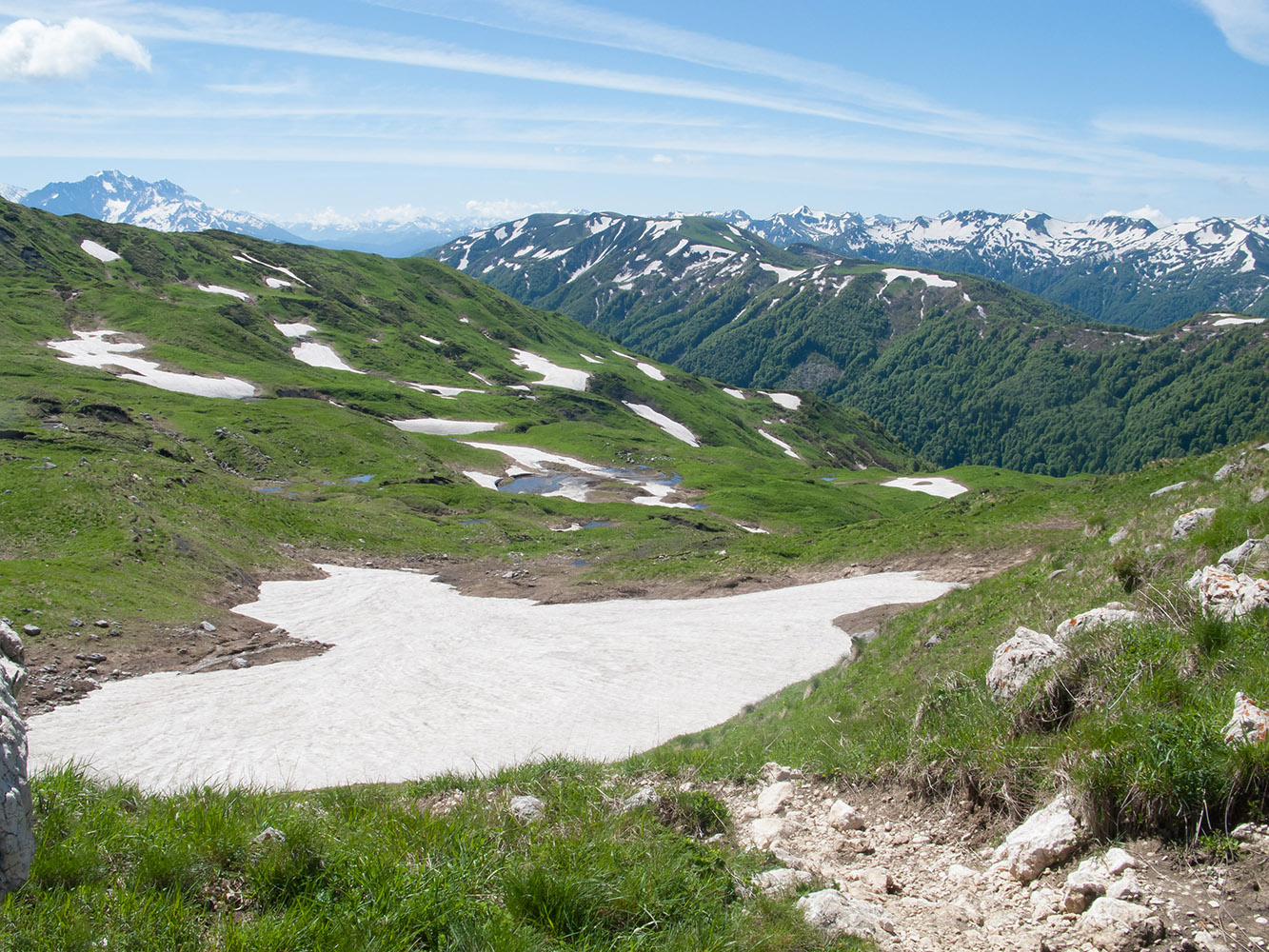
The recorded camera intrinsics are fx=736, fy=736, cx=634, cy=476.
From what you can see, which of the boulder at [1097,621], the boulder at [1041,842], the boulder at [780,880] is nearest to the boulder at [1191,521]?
the boulder at [1097,621]

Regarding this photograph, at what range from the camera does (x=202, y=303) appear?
154 m

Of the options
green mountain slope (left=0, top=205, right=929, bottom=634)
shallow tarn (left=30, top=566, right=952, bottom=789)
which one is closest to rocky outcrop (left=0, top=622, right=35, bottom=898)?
shallow tarn (left=30, top=566, right=952, bottom=789)

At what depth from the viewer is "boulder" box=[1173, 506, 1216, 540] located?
13.8 m

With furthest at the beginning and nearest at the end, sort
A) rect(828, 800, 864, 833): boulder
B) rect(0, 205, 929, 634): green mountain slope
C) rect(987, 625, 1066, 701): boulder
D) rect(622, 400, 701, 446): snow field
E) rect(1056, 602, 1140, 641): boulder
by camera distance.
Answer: rect(622, 400, 701, 446): snow field < rect(0, 205, 929, 634): green mountain slope < rect(1056, 602, 1140, 641): boulder < rect(987, 625, 1066, 701): boulder < rect(828, 800, 864, 833): boulder

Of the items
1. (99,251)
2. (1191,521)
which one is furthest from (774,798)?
(99,251)

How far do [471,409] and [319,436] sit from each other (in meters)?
52.3

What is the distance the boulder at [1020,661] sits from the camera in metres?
9.61

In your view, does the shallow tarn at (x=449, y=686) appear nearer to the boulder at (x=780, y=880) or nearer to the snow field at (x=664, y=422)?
the boulder at (x=780, y=880)

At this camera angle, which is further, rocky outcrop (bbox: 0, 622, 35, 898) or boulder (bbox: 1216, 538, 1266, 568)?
boulder (bbox: 1216, 538, 1266, 568)

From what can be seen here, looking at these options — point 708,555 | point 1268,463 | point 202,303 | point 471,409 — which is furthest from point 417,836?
point 202,303

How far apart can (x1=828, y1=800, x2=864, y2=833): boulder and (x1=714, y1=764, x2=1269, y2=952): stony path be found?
0.01 meters

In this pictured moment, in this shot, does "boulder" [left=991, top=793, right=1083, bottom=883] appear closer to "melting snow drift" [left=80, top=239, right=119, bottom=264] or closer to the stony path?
the stony path

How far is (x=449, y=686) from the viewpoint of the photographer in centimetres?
2291

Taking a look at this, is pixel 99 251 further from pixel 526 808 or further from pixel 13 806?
pixel 13 806
